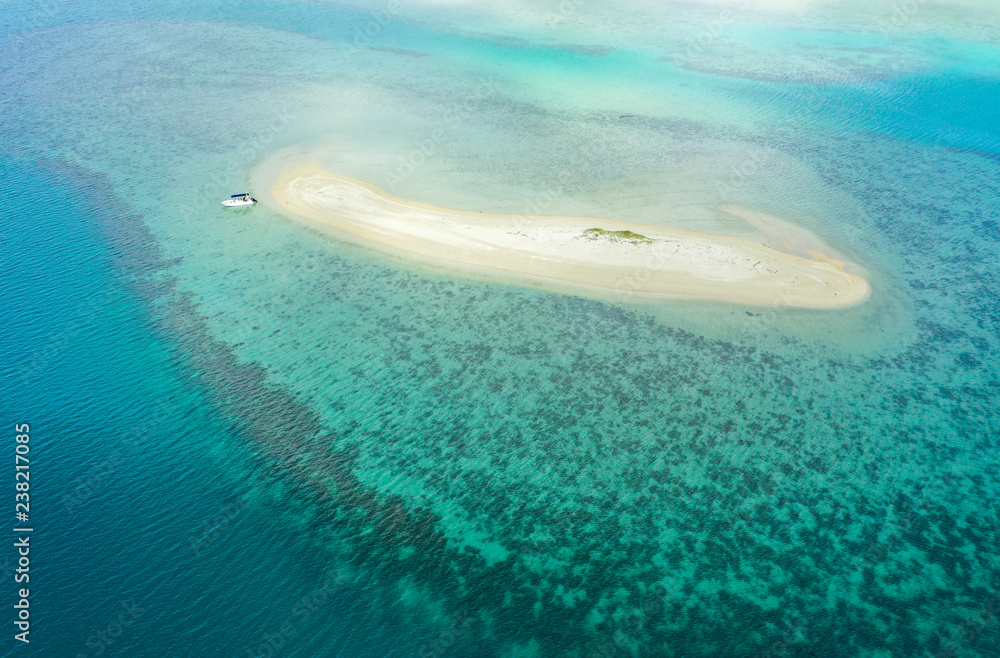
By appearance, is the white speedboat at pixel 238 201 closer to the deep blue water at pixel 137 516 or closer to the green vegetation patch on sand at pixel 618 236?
the deep blue water at pixel 137 516

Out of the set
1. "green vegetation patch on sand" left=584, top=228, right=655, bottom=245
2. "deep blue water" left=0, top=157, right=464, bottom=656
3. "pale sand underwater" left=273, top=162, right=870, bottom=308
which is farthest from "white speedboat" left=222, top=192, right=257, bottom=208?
"green vegetation patch on sand" left=584, top=228, right=655, bottom=245

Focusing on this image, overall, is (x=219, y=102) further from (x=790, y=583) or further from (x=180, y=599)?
(x=790, y=583)

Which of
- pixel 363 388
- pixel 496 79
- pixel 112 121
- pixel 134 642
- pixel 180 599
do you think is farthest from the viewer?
pixel 496 79

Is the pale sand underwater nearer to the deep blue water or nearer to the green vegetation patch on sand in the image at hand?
the green vegetation patch on sand

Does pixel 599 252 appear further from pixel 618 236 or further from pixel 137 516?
pixel 137 516

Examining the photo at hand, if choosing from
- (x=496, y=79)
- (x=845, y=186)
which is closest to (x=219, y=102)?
(x=496, y=79)

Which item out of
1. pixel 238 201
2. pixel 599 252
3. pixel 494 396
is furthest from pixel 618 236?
pixel 238 201
